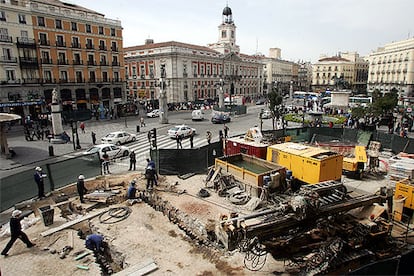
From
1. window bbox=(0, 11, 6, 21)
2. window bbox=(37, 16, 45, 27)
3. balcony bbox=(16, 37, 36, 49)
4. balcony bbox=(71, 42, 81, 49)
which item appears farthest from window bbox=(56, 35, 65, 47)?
window bbox=(0, 11, 6, 21)

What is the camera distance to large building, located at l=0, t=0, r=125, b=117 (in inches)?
1469

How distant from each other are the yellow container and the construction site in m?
0.05

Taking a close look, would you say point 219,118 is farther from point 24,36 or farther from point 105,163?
point 24,36

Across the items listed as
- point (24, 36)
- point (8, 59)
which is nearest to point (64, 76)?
point (24, 36)

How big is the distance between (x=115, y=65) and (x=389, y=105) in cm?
4042

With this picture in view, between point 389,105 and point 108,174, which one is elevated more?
point 389,105

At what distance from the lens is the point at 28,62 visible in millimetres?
38875

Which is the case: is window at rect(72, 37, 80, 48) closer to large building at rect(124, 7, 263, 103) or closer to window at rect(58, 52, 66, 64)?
window at rect(58, 52, 66, 64)

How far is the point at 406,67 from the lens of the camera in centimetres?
6669

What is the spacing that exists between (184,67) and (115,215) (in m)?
53.8

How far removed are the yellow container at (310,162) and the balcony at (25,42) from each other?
3788 cm

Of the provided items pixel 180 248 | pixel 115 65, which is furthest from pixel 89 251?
pixel 115 65

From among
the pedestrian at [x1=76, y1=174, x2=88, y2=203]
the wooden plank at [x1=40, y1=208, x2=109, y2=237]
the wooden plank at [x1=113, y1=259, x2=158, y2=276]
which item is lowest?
the wooden plank at [x1=113, y1=259, x2=158, y2=276]

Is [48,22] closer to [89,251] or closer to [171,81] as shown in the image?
[171,81]
